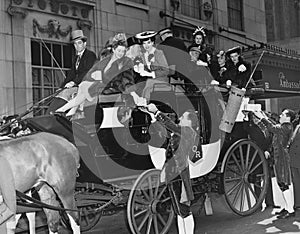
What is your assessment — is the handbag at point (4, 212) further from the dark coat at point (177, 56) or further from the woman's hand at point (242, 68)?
the woman's hand at point (242, 68)

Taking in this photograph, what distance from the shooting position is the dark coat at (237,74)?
8.88 metres

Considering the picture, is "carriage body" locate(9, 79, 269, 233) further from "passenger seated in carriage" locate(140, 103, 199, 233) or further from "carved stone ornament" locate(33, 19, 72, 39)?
"carved stone ornament" locate(33, 19, 72, 39)

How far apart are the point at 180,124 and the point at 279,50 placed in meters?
10.9

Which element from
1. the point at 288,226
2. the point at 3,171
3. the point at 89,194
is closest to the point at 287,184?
the point at 288,226

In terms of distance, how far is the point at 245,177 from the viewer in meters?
8.51

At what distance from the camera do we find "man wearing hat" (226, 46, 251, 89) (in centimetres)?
891

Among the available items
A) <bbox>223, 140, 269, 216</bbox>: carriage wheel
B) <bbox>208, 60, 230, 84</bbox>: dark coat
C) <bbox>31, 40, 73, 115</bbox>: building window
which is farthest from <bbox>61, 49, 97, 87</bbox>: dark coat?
<bbox>31, 40, 73, 115</bbox>: building window

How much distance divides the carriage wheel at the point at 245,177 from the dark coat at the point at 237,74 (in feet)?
3.59

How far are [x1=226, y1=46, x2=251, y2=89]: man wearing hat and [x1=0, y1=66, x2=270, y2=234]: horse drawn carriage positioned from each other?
0.98 m

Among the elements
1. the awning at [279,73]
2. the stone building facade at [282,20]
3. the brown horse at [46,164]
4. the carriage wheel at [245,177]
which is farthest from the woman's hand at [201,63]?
the stone building facade at [282,20]

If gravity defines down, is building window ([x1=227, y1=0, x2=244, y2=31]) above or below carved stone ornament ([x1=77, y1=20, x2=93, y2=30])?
above

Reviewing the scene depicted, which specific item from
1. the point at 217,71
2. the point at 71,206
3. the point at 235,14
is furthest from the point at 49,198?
the point at 235,14

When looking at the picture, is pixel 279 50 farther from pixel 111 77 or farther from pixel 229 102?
pixel 111 77

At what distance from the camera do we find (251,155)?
28.9ft
